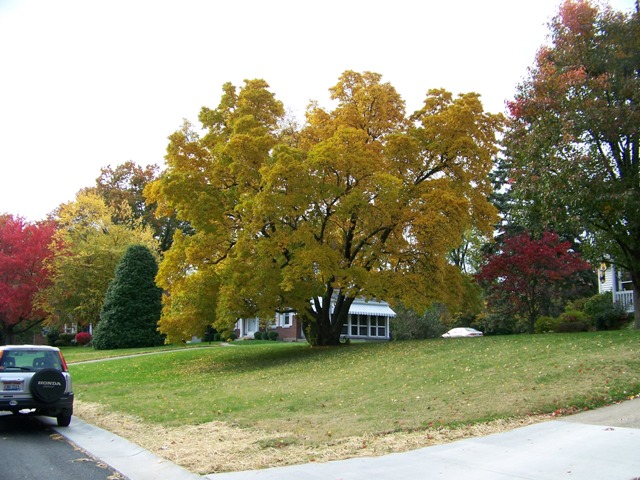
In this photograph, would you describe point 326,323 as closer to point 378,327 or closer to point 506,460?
point 506,460

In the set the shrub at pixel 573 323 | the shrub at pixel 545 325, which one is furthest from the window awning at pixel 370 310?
the shrub at pixel 545 325

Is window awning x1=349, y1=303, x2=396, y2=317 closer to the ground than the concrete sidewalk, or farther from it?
farther from it

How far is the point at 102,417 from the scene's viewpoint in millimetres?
13914

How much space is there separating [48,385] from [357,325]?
40.3 meters

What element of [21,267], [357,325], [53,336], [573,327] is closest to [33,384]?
[573,327]

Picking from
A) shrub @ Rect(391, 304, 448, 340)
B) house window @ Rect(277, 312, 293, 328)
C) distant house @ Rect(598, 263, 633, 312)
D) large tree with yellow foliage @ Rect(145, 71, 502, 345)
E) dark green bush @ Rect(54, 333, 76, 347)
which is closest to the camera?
large tree with yellow foliage @ Rect(145, 71, 502, 345)

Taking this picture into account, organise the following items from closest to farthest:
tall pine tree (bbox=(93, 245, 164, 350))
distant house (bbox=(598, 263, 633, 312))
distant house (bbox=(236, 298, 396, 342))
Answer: distant house (bbox=(598, 263, 633, 312)) < tall pine tree (bbox=(93, 245, 164, 350)) < distant house (bbox=(236, 298, 396, 342))

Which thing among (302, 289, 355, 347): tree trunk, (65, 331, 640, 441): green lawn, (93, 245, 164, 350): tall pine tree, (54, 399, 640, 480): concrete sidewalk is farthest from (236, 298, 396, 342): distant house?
(54, 399, 640, 480): concrete sidewalk

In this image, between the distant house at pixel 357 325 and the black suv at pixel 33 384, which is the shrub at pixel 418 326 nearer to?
the distant house at pixel 357 325

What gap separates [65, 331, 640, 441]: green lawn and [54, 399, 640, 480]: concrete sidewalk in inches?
48.0

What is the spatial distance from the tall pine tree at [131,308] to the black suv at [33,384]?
2973 centimetres

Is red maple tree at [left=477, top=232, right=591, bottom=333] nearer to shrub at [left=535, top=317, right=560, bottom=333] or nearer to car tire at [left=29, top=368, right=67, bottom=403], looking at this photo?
shrub at [left=535, top=317, right=560, bottom=333]

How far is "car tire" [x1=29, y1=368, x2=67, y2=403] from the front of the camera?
39.1 feet

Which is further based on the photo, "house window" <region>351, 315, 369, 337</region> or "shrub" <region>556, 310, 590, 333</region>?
"house window" <region>351, 315, 369, 337</region>
